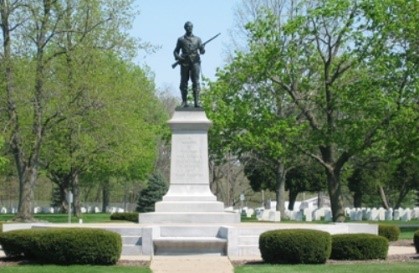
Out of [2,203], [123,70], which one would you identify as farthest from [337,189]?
[2,203]

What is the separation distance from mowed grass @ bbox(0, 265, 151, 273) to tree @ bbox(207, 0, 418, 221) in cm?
2170

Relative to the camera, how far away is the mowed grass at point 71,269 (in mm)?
19641

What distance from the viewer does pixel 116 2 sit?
45.2 meters

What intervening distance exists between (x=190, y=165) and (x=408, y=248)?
7.17 m

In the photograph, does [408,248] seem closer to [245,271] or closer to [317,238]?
[317,238]

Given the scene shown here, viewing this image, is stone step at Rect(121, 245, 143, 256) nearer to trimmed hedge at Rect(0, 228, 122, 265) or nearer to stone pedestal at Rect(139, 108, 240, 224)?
trimmed hedge at Rect(0, 228, 122, 265)

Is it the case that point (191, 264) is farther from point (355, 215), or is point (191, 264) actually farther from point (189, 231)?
point (355, 215)

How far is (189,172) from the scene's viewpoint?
1137 inches

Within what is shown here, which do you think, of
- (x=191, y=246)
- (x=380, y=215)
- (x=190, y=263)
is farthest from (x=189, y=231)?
(x=380, y=215)

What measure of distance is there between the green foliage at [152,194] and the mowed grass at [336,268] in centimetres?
3677

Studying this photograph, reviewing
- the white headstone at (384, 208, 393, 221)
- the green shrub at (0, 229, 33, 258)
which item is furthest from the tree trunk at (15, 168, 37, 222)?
the white headstone at (384, 208, 393, 221)

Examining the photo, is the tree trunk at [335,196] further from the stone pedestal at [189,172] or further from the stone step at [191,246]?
the stone step at [191,246]

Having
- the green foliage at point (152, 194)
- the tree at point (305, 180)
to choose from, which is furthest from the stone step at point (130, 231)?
the tree at point (305, 180)

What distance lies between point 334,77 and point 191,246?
19.9 m
